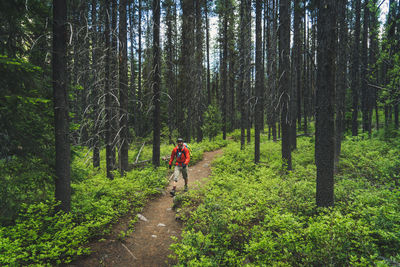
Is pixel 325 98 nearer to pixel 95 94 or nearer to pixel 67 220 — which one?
pixel 67 220

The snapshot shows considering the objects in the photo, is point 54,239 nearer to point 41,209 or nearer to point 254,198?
point 41,209

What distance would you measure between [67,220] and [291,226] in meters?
4.97

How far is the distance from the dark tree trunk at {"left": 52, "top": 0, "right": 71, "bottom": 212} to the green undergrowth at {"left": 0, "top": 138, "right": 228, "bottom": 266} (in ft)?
1.55

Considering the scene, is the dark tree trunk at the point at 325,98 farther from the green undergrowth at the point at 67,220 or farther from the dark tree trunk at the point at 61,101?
the dark tree trunk at the point at 61,101

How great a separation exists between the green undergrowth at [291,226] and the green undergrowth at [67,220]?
203 cm

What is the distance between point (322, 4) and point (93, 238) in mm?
8151

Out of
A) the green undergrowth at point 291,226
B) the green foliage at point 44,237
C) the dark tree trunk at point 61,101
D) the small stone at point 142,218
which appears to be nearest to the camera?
the green undergrowth at point 291,226

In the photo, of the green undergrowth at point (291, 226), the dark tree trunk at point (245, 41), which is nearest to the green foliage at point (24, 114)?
the green undergrowth at point (291, 226)

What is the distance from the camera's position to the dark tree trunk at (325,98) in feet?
13.9

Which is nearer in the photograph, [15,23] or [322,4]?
[322,4]

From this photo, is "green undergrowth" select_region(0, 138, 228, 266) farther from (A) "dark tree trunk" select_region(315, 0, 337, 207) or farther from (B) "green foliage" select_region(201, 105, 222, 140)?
(B) "green foliage" select_region(201, 105, 222, 140)

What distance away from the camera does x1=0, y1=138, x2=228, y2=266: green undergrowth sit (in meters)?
3.40

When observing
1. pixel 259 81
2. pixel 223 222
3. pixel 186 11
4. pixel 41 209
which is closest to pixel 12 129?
pixel 41 209

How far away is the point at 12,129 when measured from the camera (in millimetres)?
4305
